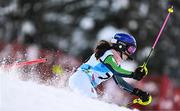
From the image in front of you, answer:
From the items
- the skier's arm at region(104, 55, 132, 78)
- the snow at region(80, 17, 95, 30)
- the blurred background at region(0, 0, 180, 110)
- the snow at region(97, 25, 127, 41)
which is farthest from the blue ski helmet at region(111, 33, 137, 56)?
the snow at region(80, 17, 95, 30)

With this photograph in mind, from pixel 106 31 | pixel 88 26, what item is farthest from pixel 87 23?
pixel 106 31

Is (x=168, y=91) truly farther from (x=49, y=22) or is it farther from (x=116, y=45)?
(x=116, y=45)

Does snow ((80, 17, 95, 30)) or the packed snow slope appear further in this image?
snow ((80, 17, 95, 30))

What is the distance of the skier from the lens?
23.8ft

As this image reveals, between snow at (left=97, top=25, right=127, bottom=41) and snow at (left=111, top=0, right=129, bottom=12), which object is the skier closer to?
snow at (left=97, top=25, right=127, bottom=41)

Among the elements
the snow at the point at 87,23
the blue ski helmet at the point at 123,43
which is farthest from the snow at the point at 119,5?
the blue ski helmet at the point at 123,43

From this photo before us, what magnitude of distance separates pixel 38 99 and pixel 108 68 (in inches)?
44.1

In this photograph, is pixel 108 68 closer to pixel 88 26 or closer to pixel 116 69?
pixel 116 69

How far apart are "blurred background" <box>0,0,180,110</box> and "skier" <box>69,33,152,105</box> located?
324 inches

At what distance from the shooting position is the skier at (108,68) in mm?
7258

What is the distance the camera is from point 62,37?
1988 cm

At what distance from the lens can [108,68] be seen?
23.8 ft

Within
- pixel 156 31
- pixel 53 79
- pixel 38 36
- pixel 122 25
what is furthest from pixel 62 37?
pixel 53 79

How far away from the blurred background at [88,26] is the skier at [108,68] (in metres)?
8.24
